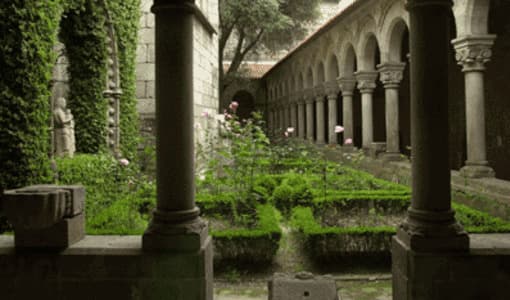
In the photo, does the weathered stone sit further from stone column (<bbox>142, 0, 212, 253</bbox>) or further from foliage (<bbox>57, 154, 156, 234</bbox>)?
foliage (<bbox>57, 154, 156, 234</bbox>)

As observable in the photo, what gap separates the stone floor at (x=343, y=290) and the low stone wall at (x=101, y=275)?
1.05 meters

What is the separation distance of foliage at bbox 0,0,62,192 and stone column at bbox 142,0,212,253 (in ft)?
7.25

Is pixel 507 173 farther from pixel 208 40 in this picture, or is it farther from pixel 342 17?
pixel 208 40

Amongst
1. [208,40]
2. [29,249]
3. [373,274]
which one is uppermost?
[208,40]

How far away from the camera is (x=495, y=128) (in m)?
11.0

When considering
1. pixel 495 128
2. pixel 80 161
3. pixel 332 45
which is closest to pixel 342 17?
pixel 332 45

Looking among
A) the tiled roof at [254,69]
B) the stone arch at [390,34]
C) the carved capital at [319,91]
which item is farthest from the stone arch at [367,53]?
the tiled roof at [254,69]

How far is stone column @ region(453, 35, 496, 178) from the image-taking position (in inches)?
272

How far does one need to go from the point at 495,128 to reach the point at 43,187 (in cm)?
1090

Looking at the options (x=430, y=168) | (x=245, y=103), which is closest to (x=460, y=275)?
(x=430, y=168)

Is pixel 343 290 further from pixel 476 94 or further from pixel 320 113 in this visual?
pixel 320 113

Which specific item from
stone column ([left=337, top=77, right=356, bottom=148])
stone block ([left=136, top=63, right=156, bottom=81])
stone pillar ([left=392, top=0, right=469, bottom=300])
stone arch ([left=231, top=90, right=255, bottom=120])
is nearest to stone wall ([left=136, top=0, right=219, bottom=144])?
stone block ([left=136, top=63, right=156, bottom=81])

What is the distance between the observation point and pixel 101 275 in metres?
2.99

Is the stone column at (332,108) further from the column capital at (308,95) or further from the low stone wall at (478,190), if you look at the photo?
the low stone wall at (478,190)
